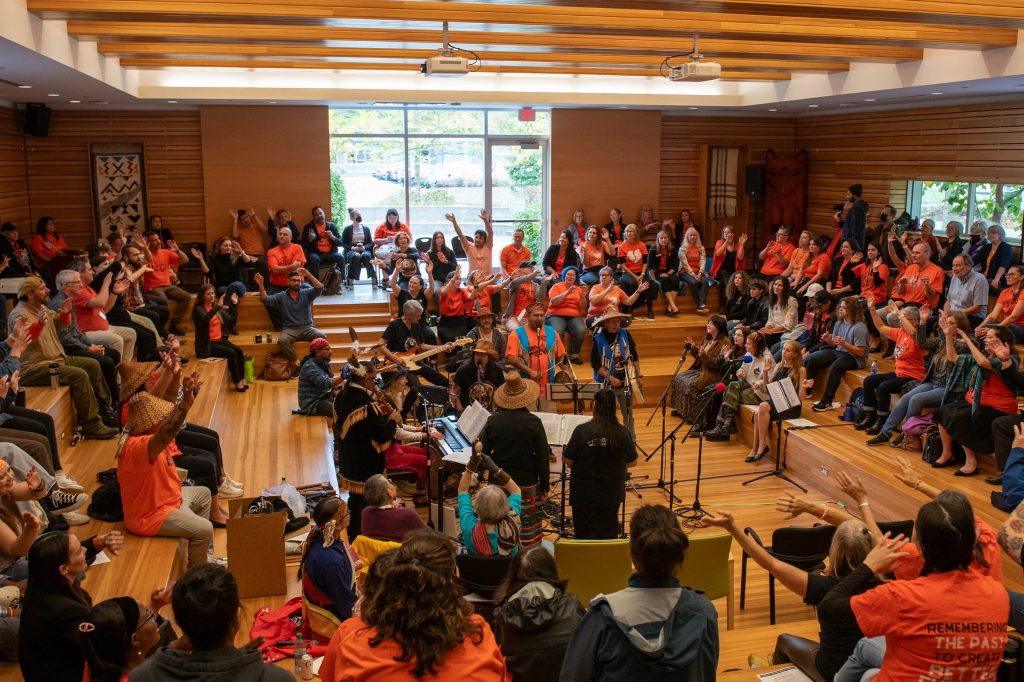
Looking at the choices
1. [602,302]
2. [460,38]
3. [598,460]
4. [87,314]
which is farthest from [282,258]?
[598,460]

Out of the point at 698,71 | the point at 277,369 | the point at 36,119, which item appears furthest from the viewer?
the point at 36,119

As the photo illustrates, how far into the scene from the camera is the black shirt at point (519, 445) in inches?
226

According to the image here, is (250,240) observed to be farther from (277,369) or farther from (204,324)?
(277,369)

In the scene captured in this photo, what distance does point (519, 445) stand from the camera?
5750 mm

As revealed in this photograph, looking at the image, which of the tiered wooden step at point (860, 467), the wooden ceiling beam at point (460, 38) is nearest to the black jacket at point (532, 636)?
the tiered wooden step at point (860, 467)

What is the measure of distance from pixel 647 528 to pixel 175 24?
659 cm

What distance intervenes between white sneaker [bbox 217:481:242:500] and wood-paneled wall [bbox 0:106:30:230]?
291 inches

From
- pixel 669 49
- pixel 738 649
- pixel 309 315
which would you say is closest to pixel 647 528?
pixel 738 649

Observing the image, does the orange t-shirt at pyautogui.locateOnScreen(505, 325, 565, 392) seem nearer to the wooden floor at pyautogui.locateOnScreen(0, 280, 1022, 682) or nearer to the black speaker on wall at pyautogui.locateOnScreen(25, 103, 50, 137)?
the wooden floor at pyautogui.locateOnScreen(0, 280, 1022, 682)

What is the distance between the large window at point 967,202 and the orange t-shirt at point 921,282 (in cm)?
202

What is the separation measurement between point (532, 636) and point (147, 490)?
117 inches

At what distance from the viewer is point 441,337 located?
11.0m

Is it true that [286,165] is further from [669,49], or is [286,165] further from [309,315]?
[669,49]

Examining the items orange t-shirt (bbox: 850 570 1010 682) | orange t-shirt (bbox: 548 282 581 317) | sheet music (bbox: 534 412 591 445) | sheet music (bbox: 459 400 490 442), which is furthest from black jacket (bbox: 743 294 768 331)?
orange t-shirt (bbox: 850 570 1010 682)
